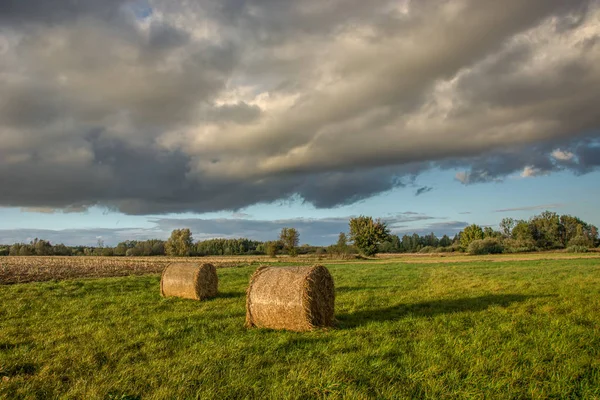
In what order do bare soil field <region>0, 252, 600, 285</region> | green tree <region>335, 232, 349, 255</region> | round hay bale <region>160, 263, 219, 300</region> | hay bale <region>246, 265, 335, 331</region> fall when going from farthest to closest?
1. green tree <region>335, 232, 349, 255</region>
2. bare soil field <region>0, 252, 600, 285</region>
3. round hay bale <region>160, 263, 219, 300</region>
4. hay bale <region>246, 265, 335, 331</region>

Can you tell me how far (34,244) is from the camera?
133500 millimetres

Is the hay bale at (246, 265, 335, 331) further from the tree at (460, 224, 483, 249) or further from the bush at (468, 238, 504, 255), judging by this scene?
the tree at (460, 224, 483, 249)

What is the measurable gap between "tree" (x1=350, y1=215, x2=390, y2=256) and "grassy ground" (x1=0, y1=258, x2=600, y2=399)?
76890mm

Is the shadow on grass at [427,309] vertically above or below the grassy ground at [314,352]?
below

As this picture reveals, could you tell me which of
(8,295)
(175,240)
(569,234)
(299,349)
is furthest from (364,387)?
(569,234)

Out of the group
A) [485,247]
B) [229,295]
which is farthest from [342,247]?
[229,295]

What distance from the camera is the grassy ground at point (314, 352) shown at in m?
6.28

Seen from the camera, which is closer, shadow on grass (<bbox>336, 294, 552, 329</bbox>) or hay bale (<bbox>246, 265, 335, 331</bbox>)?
hay bale (<bbox>246, 265, 335, 331</bbox>)

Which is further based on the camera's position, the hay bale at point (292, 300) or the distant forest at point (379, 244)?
the distant forest at point (379, 244)

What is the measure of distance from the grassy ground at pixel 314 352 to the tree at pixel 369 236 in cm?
7689

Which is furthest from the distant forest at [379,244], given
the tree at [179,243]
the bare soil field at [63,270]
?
the bare soil field at [63,270]

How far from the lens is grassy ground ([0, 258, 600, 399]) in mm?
6277

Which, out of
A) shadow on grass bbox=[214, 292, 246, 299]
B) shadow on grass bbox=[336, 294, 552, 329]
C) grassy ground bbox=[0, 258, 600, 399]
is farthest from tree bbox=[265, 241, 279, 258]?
shadow on grass bbox=[336, 294, 552, 329]

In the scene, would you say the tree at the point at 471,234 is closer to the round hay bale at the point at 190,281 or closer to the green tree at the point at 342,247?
the green tree at the point at 342,247
